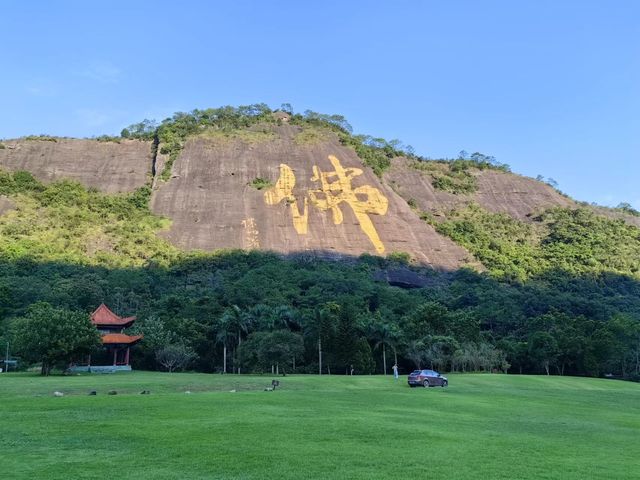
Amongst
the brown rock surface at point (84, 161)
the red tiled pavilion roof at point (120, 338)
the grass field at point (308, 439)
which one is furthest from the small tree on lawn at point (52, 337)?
the brown rock surface at point (84, 161)

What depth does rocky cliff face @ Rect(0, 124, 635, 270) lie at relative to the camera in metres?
89.6

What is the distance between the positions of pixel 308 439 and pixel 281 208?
82050 millimetres

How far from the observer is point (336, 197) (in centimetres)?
9831

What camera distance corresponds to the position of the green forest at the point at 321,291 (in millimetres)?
53906

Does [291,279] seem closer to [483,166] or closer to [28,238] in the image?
[28,238]

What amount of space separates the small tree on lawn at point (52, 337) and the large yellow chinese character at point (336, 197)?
50.8 metres

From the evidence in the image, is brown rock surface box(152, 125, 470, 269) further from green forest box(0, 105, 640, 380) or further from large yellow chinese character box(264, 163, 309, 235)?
green forest box(0, 105, 640, 380)

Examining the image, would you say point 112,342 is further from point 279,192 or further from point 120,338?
point 279,192

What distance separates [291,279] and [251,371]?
24.2m

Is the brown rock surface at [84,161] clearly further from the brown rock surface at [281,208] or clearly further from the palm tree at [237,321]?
the palm tree at [237,321]

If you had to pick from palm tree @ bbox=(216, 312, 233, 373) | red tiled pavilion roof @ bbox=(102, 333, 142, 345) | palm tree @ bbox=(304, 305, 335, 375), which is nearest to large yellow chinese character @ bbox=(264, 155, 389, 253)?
palm tree @ bbox=(304, 305, 335, 375)

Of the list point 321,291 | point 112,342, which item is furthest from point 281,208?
point 112,342

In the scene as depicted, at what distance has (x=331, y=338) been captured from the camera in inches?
2080

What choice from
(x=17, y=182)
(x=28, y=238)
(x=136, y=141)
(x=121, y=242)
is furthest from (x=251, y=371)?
(x=136, y=141)
